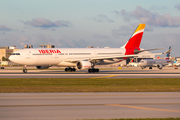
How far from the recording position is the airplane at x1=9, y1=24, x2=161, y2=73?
52.6 metres

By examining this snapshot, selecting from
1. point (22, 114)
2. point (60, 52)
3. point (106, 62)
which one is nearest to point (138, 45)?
point (106, 62)

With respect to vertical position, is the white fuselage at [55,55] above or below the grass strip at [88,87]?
above

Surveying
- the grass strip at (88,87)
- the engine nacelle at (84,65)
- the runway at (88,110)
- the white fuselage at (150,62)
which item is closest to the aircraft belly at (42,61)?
the engine nacelle at (84,65)

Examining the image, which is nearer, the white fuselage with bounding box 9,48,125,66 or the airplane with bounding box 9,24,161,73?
the airplane with bounding box 9,24,161,73

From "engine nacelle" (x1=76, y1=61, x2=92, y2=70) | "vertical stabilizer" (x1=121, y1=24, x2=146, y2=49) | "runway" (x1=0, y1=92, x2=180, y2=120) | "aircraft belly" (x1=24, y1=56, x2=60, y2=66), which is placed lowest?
"runway" (x1=0, y1=92, x2=180, y2=120)

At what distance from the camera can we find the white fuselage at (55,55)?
52719 millimetres

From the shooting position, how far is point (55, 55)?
54688 mm

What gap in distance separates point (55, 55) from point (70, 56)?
132 inches

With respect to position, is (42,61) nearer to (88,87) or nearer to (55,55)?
(55,55)

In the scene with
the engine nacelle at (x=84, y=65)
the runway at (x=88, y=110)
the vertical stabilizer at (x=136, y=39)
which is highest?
the vertical stabilizer at (x=136, y=39)

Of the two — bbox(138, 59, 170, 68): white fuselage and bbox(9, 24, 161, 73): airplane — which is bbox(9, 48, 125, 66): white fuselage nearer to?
bbox(9, 24, 161, 73): airplane

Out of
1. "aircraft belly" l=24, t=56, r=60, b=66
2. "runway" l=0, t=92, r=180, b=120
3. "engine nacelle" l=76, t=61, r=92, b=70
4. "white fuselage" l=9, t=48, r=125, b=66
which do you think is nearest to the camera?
"runway" l=0, t=92, r=180, b=120

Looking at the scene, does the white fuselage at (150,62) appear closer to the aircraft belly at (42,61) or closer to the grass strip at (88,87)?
the aircraft belly at (42,61)

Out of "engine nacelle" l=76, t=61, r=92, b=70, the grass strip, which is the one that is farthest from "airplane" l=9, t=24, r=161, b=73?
the grass strip
